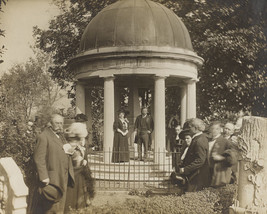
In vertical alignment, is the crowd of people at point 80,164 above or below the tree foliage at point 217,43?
below

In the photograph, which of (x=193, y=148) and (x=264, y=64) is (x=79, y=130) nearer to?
(x=193, y=148)

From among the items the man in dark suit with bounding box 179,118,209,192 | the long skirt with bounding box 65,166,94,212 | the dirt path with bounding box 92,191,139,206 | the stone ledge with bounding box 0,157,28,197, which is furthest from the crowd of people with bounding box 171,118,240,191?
the stone ledge with bounding box 0,157,28,197

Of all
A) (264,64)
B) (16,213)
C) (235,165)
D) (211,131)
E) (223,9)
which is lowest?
(16,213)

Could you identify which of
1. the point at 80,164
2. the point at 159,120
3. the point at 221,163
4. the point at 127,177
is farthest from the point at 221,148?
the point at 80,164

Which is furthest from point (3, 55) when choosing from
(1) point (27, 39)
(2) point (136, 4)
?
(2) point (136, 4)

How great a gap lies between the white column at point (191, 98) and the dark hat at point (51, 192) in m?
5.17

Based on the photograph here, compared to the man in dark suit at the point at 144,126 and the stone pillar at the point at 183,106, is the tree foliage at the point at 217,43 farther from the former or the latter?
the man in dark suit at the point at 144,126

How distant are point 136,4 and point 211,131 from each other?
4.48 meters

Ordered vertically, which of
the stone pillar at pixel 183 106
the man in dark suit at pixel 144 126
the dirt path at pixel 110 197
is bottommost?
the dirt path at pixel 110 197

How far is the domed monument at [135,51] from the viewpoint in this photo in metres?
8.56

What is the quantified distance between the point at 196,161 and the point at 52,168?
257cm

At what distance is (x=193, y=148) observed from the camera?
6137 mm

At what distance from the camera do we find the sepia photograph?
552 centimetres

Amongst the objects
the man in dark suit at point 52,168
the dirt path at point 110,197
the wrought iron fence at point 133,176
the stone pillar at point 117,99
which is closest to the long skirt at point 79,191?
the man in dark suit at point 52,168
